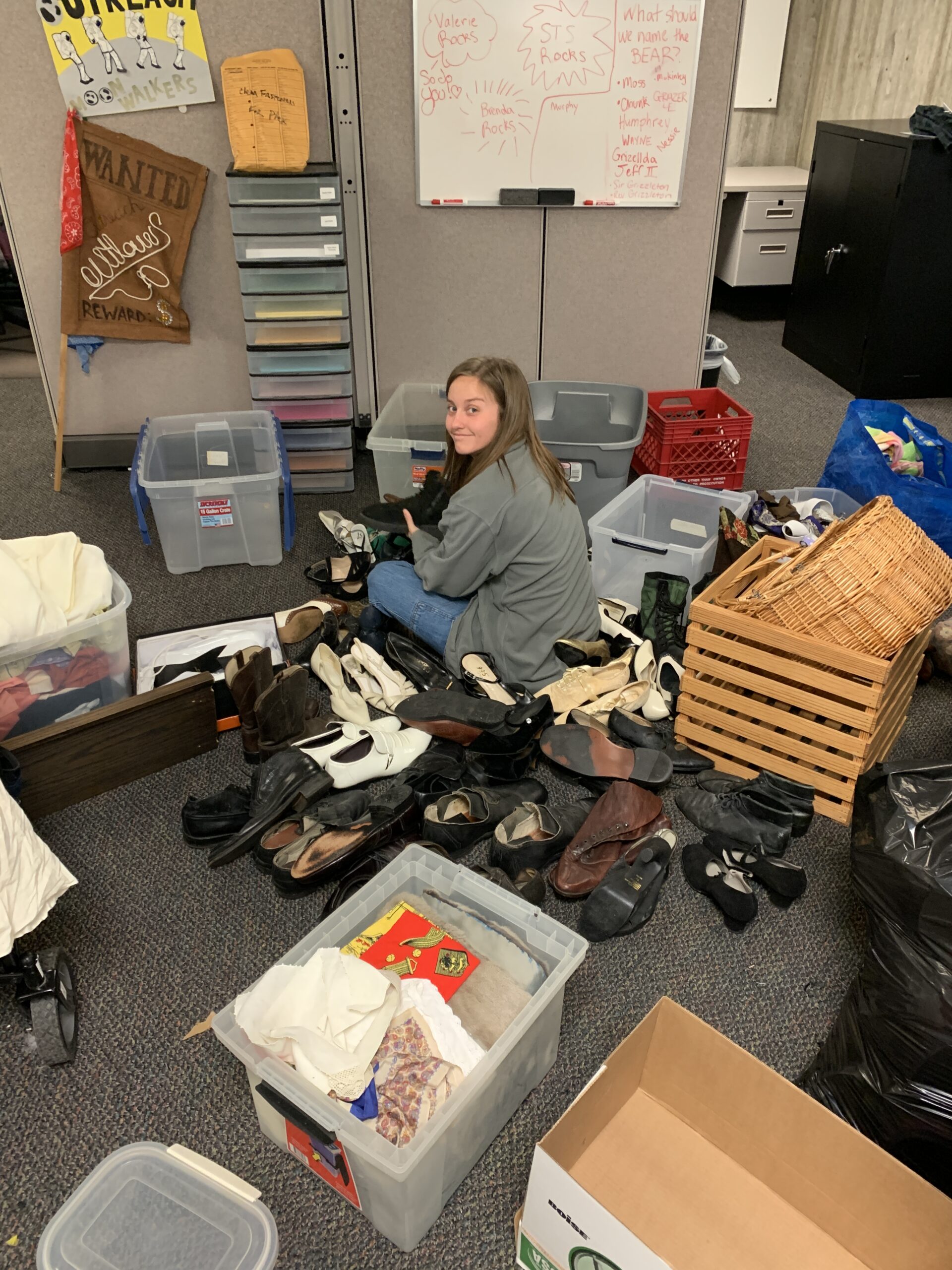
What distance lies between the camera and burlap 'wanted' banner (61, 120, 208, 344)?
301 cm

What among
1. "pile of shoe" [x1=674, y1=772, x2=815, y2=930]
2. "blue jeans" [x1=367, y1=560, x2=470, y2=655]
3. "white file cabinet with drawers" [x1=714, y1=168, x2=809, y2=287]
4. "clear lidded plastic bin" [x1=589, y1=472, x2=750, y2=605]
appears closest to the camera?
"pile of shoe" [x1=674, y1=772, x2=815, y2=930]

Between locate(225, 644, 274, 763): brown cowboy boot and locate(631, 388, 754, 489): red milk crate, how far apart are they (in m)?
1.59

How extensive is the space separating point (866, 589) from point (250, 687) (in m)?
1.35

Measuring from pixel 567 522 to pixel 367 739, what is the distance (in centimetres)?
72

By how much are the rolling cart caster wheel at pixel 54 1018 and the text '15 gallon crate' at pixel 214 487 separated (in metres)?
1.51

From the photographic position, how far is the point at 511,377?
2.09 metres

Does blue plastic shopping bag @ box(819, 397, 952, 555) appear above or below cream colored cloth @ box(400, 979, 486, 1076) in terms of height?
above

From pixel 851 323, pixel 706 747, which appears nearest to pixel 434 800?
pixel 706 747

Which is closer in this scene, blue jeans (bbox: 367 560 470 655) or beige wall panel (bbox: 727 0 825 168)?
blue jeans (bbox: 367 560 470 655)


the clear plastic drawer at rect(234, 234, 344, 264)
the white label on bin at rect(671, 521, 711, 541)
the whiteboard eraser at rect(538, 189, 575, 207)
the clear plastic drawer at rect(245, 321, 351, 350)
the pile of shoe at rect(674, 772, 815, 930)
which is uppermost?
the whiteboard eraser at rect(538, 189, 575, 207)

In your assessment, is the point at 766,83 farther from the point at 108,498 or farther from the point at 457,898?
the point at 457,898

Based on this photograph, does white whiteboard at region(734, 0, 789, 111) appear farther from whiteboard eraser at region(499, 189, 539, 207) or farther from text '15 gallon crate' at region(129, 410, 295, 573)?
text '15 gallon crate' at region(129, 410, 295, 573)

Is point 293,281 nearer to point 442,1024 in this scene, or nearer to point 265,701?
point 265,701

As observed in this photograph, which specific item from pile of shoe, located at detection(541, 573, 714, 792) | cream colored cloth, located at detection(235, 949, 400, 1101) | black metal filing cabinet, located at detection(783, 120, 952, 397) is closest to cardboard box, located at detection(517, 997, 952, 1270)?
cream colored cloth, located at detection(235, 949, 400, 1101)
